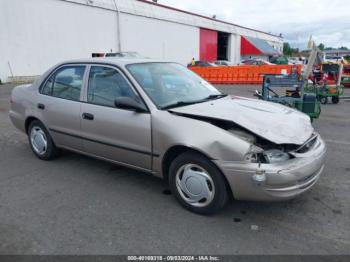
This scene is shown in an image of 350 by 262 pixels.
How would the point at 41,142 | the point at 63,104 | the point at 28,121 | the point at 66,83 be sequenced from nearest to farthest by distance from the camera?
the point at 63,104, the point at 66,83, the point at 41,142, the point at 28,121

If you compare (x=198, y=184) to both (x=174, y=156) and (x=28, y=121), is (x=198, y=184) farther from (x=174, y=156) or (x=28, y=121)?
(x=28, y=121)

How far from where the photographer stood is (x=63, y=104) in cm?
435

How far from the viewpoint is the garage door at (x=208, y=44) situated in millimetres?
41188

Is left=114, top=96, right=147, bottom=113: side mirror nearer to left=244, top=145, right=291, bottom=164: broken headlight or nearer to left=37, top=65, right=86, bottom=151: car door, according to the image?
left=37, top=65, right=86, bottom=151: car door

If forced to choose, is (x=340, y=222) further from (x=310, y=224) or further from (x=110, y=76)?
(x=110, y=76)

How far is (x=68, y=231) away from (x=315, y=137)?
284 cm

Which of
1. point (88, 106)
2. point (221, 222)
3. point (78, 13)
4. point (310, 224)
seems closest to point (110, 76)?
point (88, 106)

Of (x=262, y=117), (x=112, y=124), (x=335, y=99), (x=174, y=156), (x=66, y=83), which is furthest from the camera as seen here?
(x=335, y=99)

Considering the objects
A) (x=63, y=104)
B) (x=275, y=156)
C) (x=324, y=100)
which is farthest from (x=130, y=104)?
(x=324, y=100)

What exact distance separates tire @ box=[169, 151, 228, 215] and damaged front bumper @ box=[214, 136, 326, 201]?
120 millimetres

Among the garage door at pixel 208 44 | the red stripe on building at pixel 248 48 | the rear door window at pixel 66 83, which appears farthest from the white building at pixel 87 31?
the rear door window at pixel 66 83

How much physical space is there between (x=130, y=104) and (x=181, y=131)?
0.70 meters

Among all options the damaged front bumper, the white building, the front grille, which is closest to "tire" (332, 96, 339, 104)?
the front grille

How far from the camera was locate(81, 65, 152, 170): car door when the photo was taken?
3518 mm
